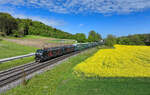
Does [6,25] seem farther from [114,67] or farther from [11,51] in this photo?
[114,67]

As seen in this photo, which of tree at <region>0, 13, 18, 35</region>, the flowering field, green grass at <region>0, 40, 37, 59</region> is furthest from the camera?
tree at <region>0, 13, 18, 35</region>

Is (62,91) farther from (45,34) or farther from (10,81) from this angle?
(45,34)

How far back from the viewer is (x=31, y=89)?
951cm

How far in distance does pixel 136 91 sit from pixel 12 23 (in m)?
90.4

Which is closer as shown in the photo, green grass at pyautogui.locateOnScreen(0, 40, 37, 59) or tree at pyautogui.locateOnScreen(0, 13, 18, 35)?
green grass at pyautogui.locateOnScreen(0, 40, 37, 59)

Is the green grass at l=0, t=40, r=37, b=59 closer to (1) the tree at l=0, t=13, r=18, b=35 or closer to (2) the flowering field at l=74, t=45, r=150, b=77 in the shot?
(2) the flowering field at l=74, t=45, r=150, b=77

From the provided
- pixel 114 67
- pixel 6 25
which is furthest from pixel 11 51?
pixel 6 25

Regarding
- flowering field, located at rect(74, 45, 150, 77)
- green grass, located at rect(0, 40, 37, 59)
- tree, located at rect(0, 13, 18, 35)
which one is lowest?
flowering field, located at rect(74, 45, 150, 77)

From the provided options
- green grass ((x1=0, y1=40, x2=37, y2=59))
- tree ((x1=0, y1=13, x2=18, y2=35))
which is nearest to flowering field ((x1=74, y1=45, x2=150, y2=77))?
green grass ((x1=0, y1=40, x2=37, y2=59))

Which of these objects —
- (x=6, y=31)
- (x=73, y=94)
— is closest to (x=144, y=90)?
(x=73, y=94)

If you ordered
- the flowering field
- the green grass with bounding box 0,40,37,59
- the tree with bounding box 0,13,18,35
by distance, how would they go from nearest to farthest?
the flowering field
the green grass with bounding box 0,40,37,59
the tree with bounding box 0,13,18,35

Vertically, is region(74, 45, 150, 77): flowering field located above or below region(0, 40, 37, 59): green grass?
below

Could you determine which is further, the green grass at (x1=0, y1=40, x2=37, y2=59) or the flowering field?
the green grass at (x1=0, y1=40, x2=37, y2=59)

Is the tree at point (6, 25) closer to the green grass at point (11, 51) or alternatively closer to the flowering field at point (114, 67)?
the green grass at point (11, 51)
